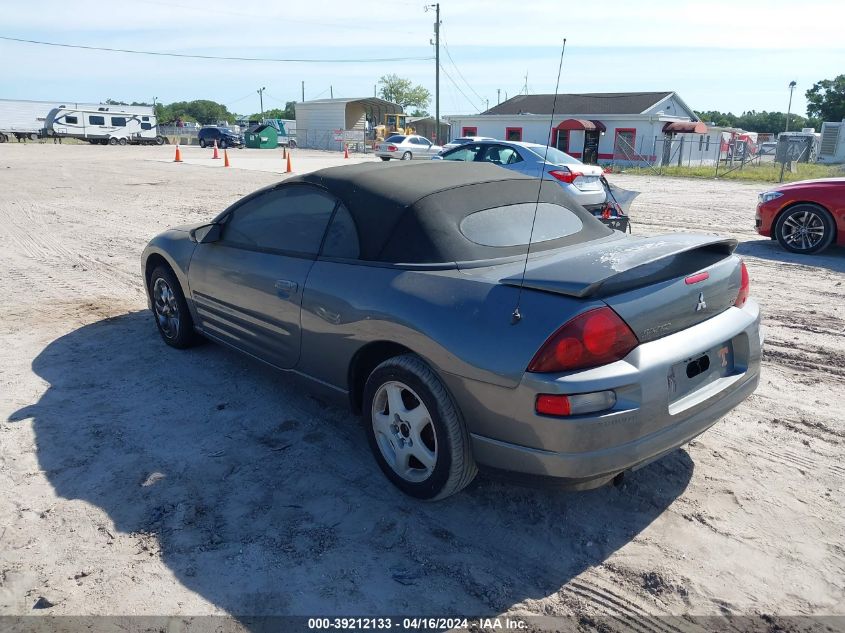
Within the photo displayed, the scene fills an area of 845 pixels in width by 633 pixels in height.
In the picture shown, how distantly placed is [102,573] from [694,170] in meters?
32.5

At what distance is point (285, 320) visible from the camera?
3.85 m

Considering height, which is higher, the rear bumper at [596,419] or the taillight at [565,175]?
the taillight at [565,175]

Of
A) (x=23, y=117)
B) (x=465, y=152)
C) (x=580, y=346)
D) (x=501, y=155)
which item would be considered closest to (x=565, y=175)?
(x=501, y=155)

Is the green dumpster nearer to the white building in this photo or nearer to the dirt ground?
the white building

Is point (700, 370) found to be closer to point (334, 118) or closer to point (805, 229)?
point (805, 229)

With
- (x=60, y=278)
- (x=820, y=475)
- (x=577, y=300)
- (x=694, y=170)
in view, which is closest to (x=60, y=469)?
(x=577, y=300)

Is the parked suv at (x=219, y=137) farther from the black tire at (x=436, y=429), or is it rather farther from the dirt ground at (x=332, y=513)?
the black tire at (x=436, y=429)

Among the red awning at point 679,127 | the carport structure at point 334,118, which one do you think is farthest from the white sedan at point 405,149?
the carport structure at point 334,118

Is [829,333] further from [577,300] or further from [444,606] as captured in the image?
[444,606]

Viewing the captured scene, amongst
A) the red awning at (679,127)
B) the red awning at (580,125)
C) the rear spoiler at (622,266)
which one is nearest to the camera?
the rear spoiler at (622,266)

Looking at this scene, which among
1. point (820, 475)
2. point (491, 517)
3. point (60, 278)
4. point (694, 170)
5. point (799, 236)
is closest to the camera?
point (491, 517)

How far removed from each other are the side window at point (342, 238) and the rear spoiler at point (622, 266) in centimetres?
101

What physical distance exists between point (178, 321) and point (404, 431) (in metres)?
2.69

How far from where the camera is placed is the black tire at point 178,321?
504cm
